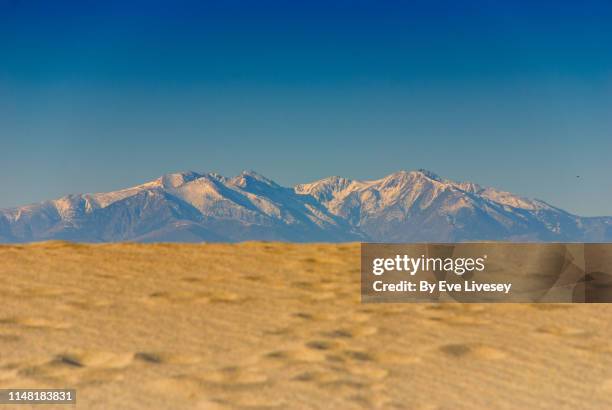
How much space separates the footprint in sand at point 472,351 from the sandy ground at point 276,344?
0.02 metres

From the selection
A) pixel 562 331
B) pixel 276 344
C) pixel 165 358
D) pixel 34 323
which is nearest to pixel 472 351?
pixel 562 331

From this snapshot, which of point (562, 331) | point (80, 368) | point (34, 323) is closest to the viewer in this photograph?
point (80, 368)

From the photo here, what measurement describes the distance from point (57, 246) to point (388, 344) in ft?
28.7

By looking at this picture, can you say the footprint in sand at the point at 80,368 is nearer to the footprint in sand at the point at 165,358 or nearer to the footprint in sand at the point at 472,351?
the footprint in sand at the point at 165,358

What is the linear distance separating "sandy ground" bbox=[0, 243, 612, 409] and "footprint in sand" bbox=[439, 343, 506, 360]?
2 centimetres

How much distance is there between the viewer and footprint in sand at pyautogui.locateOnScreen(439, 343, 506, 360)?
751 cm

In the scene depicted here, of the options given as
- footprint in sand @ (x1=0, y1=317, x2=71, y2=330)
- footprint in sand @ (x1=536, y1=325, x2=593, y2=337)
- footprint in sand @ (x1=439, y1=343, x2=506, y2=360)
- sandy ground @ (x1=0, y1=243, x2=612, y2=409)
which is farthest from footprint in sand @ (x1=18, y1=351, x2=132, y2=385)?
footprint in sand @ (x1=536, y1=325, x2=593, y2=337)

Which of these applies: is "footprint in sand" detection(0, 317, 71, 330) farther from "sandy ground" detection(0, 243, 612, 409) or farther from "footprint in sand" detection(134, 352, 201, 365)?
"footprint in sand" detection(134, 352, 201, 365)

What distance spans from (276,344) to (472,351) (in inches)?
83.3

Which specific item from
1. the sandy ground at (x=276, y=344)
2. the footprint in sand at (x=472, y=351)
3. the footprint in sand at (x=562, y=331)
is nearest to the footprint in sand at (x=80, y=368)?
the sandy ground at (x=276, y=344)

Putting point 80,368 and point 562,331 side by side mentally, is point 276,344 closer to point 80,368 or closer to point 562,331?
point 80,368

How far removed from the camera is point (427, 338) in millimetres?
8070

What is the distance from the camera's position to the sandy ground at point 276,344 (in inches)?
244

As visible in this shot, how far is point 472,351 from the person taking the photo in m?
7.68
